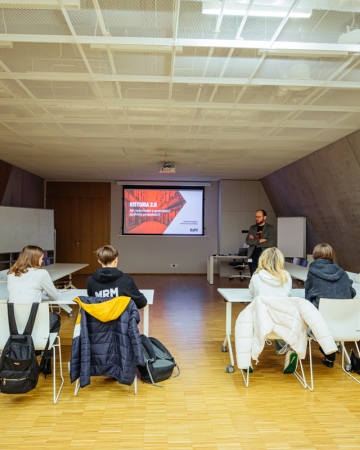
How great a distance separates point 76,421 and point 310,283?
2426 millimetres

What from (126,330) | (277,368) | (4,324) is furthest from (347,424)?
(4,324)

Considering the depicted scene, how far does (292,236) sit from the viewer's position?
9.28m

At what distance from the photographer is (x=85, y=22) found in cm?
285

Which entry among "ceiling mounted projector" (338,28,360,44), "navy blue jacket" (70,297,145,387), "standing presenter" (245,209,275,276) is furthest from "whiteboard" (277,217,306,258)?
"navy blue jacket" (70,297,145,387)

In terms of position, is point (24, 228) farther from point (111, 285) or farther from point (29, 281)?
point (111, 285)

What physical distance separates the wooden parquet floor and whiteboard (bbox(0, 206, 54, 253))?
14.8 ft

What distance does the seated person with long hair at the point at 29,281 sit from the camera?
3455 mm

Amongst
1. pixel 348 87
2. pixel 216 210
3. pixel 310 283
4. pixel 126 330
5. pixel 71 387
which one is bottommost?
pixel 71 387

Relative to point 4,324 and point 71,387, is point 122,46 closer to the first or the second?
point 4,324

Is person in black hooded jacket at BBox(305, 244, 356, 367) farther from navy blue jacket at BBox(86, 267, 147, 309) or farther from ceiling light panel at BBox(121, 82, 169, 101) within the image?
ceiling light panel at BBox(121, 82, 169, 101)

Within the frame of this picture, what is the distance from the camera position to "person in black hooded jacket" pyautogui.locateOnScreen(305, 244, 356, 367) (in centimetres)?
378

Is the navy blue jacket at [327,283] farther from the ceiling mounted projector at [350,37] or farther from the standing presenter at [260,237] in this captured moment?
the standing presenter at [260,237]

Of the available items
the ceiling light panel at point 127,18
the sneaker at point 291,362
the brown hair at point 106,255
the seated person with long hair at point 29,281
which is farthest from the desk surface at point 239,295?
the ceiling light panel at point 127,18

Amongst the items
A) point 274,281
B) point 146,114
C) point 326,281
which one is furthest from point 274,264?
point 146,114
